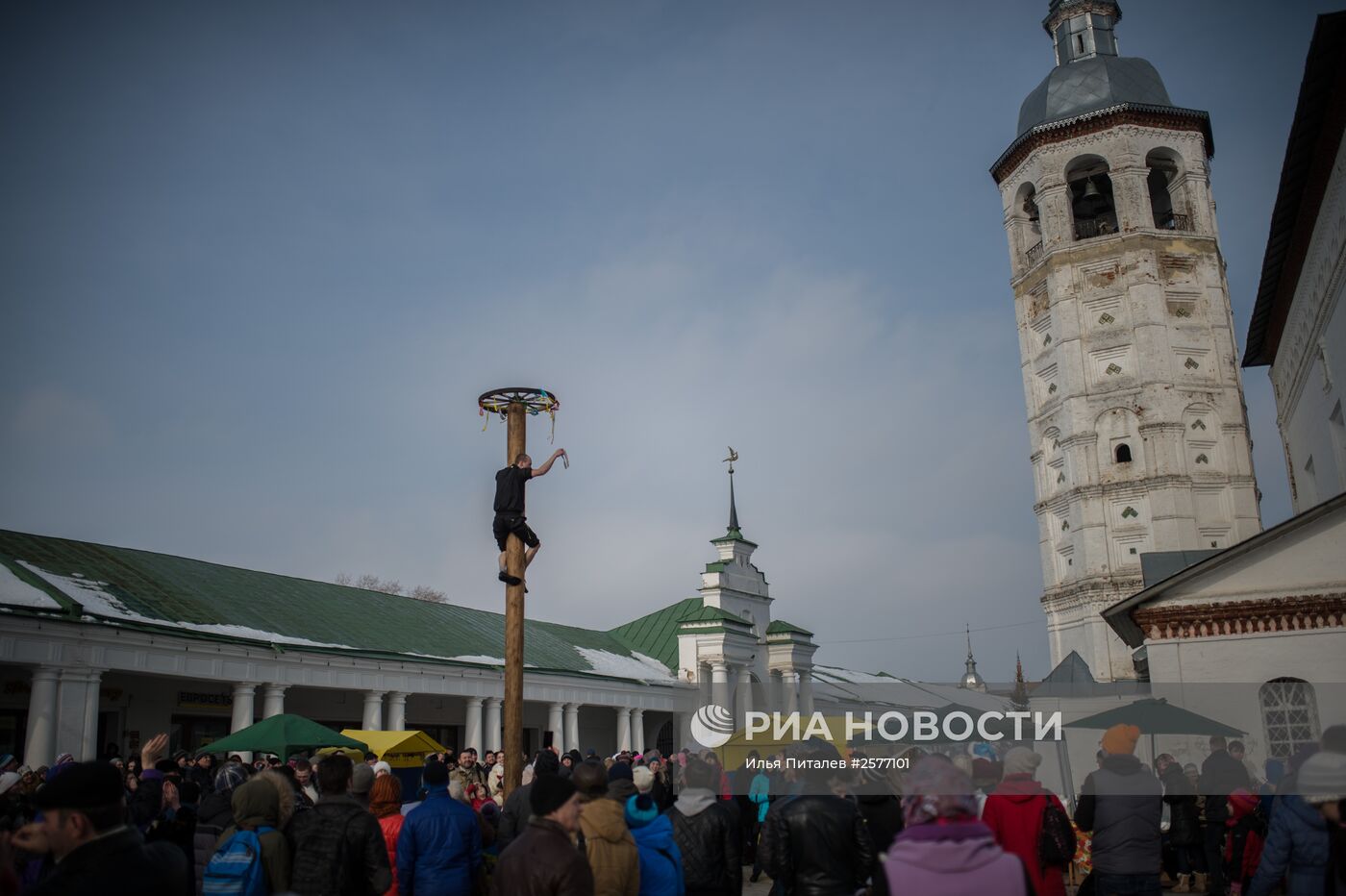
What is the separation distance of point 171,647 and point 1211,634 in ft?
70.7

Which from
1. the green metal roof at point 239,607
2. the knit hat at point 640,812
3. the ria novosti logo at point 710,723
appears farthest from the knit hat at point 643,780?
the ria novosti logo at point 710,723

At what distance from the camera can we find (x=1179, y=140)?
40.0m

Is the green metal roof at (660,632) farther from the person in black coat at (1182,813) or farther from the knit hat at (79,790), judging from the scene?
the knit hat at (79,790)

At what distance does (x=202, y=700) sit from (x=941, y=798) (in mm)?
25471

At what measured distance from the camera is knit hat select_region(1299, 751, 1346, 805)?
5.02m

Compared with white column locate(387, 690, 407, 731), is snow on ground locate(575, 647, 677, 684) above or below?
above

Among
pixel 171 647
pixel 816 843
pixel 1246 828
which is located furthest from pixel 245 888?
pixel 171 647

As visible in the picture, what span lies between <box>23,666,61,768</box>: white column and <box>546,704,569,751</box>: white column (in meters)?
17.6

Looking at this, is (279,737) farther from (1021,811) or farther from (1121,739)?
(1121,739)

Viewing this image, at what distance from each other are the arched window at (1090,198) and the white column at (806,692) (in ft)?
74.6

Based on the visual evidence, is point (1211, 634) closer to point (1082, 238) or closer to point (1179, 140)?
point (1082, 238)

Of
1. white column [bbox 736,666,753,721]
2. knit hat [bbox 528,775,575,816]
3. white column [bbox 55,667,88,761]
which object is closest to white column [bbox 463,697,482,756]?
white column [bbox 55,667,88,761]

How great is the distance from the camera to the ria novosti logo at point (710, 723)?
121ft

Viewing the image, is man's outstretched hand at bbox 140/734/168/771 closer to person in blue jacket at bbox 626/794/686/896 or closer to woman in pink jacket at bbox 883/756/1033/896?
person in blue jacket at bbox 626/794/686/896
